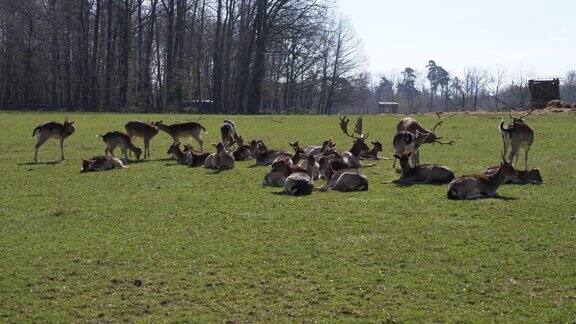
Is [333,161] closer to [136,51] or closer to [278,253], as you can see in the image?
[278,253]

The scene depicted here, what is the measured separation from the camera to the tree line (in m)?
63.1

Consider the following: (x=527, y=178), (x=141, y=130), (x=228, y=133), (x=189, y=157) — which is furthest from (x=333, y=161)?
(x=228, y=133)

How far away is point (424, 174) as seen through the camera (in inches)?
598

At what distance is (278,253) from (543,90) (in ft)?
130

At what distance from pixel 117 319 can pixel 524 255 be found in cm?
487

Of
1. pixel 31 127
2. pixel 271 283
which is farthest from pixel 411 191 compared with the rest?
pixel 31 127

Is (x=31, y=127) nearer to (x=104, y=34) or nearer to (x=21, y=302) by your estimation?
(x=21, y=302)

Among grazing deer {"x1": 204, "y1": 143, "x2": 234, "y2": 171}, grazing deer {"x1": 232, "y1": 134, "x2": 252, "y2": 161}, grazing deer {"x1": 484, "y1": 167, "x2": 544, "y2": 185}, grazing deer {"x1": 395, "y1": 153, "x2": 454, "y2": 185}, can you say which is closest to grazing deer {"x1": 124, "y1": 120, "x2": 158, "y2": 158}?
grazing deer {"x1": 232, "y1": 134, "x2": 252, "y2": 161}

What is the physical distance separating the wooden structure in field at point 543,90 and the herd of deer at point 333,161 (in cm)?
2338

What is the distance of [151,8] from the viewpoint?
68.0m

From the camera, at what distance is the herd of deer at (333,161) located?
13672 mm

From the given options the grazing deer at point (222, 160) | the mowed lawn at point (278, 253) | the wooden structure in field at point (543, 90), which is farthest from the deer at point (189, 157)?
the wooden structure in field at point (543, 90)

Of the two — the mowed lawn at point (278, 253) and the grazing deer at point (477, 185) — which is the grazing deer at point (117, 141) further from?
the grazing deer at point (477, 185)

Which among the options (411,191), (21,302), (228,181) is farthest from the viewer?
(228,181)
